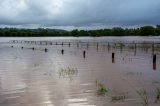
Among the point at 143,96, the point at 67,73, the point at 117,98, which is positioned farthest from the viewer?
the point at 67,73

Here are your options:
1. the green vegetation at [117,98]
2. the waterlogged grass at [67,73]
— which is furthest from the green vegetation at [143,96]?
the waterlogged grass at [67,73]

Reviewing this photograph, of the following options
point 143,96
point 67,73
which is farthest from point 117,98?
point 67,73

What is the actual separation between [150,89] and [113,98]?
3034 millimetres

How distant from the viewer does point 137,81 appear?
17.4 metres

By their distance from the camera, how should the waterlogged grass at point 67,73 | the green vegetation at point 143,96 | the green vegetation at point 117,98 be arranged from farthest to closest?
the waterlogged grass at point 67,73, the green vegetation at point 117,98, the green vegetation at point 143,96

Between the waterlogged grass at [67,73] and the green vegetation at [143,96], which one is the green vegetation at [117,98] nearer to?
the green vegetation at [143,96]

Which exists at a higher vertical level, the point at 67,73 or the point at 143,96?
the point at 143,96

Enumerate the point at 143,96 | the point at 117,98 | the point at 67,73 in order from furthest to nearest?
the point at 67,73
the point at 143,96
the point at 117,98

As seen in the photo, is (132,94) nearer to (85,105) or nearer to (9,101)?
(85,105)

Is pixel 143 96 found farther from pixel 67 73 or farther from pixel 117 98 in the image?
pixel 67 73

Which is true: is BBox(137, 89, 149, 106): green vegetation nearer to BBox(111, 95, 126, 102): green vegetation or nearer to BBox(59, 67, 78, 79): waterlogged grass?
BBox(111, 95, 126, 102): green vegetation

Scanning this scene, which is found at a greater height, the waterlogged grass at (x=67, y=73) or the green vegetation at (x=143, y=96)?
the green vegetation at (x=143, y=96)

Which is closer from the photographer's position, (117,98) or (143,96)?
(117,98)

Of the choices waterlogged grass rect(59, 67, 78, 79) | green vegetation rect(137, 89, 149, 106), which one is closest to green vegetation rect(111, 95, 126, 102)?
green vegetation rect(137, 89, 149, 106)
